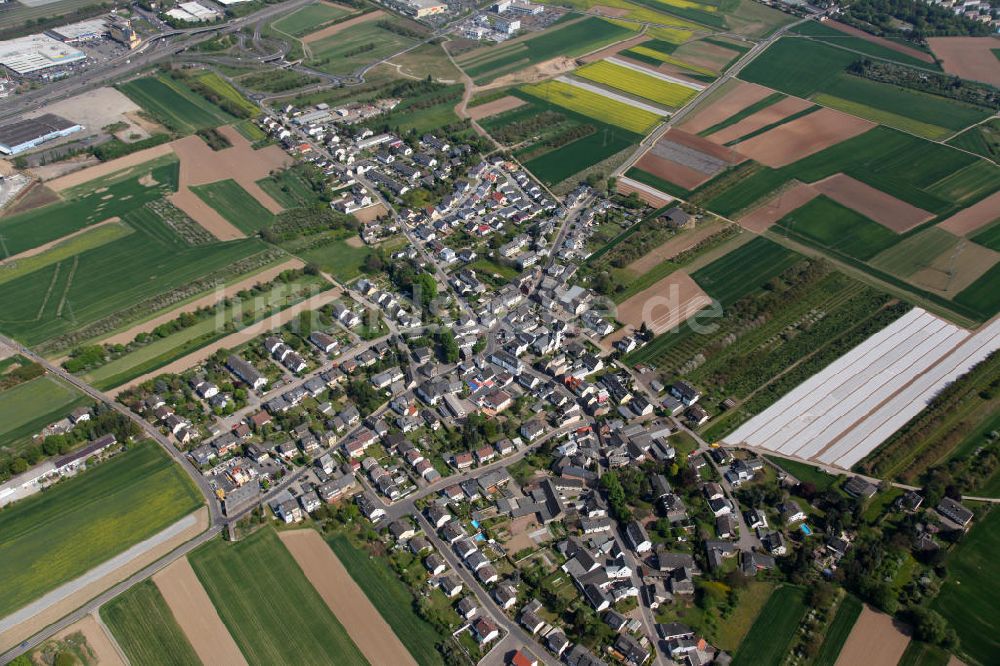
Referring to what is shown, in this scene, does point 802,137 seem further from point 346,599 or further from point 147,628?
point 147,628

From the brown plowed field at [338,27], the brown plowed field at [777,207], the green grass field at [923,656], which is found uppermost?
the brown plowed field at [338,27]

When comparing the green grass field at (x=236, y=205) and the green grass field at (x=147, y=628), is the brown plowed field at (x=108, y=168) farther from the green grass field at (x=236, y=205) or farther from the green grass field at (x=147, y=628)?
the green grass field at (x=147, y=628)

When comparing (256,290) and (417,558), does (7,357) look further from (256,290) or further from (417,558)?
(417,558)

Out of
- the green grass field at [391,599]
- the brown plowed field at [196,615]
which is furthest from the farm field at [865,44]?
the brown plowed field at [196,615]

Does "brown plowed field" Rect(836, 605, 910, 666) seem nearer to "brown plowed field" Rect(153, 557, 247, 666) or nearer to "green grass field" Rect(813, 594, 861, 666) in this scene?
"green grass field" Rect(813, 594, 861, 666)

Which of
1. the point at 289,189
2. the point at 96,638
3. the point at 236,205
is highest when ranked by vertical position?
the point at 236,205

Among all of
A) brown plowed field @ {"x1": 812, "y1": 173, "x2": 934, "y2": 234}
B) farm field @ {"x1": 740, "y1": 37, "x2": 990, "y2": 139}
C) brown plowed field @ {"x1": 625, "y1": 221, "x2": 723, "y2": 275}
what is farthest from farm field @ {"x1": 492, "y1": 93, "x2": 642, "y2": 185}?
farm field @ {"x1": 740, "y1": 37, "x2": 990, "y2": 139}

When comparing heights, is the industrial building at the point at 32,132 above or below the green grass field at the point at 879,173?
above

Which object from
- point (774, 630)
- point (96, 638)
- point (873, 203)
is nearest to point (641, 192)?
point (873, 203)
